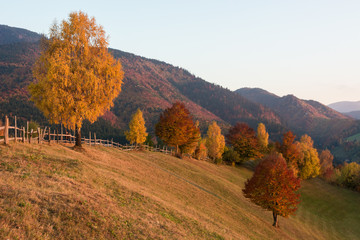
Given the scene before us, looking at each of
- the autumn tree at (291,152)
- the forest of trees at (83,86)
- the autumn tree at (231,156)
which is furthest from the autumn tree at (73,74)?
the autumn tree at (291,152)

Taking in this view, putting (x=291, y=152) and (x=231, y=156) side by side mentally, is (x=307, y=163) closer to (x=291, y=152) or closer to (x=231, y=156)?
(x=291, y=152)

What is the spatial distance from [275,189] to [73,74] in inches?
1166

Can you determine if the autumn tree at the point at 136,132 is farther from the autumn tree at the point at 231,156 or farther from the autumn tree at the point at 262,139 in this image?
the autumn tree at the point at 262,139

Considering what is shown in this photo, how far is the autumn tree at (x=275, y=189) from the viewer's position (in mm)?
31375

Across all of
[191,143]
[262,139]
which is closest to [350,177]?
[262,139]

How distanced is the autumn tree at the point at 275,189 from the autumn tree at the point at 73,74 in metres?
23.9

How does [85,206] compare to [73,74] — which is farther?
[73,74]

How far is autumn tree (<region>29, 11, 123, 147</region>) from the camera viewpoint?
23500 mm

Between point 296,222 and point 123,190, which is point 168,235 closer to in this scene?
point 123,190

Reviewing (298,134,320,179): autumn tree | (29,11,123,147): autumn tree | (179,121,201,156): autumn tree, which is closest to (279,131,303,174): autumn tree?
(298,134,320,179): autumn tree


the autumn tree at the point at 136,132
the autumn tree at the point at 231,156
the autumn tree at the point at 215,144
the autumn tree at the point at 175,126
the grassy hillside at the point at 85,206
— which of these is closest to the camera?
the grassy hillside at the point at 85,206

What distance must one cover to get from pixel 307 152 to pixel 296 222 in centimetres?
4209

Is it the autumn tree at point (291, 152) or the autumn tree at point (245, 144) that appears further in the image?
the autumn tree at point (245, 144)

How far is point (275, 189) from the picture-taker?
3178cm
